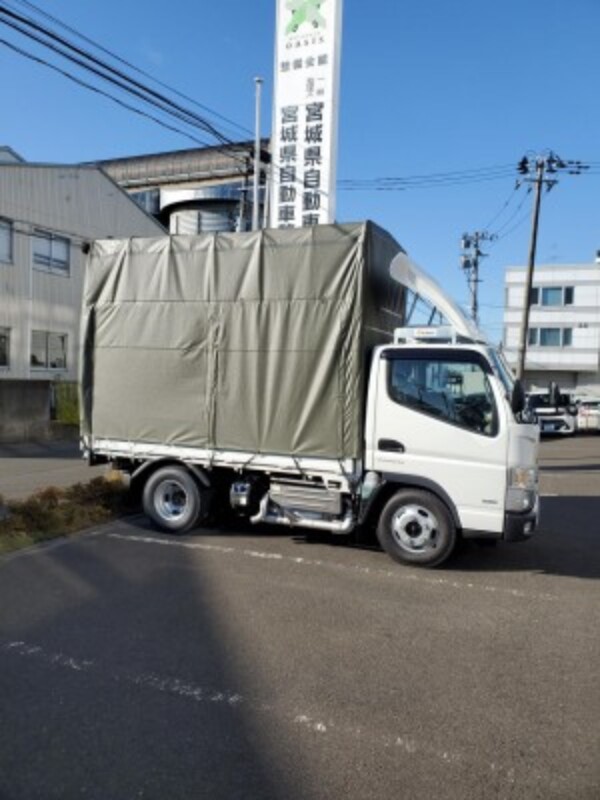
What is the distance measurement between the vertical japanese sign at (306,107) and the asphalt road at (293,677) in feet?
29.2

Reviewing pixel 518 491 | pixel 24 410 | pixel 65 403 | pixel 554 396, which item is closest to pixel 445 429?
pixel 518 491

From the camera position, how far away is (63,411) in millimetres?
19906

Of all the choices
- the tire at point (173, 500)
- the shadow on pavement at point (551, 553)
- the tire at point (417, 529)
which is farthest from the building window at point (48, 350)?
the tire at point (417, 529)

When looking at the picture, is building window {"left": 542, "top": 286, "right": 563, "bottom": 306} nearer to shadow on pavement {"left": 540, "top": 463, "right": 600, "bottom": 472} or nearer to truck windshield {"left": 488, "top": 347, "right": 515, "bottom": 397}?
shadow on pavement {"left": 540, "top": 463, "right": 600, "bottom": 472}

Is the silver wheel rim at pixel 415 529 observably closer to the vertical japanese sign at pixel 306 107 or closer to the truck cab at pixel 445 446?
the truck cab at pixel 445 446

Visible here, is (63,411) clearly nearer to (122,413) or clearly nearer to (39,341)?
(39,341)

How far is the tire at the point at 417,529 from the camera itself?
6512 mm

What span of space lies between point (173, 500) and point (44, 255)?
17.2m

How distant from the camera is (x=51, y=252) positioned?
22594mm

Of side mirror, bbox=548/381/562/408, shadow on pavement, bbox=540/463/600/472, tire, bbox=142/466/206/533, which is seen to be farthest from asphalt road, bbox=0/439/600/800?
shadow on pavement, bbox=540/463/600/472

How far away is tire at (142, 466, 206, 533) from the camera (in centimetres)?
769

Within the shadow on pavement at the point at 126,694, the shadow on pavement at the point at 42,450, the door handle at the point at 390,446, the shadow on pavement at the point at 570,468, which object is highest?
the door handle at the point at 390,446

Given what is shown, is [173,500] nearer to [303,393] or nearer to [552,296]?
[303,393]

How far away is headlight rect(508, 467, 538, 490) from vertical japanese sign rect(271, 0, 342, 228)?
8243 mm
